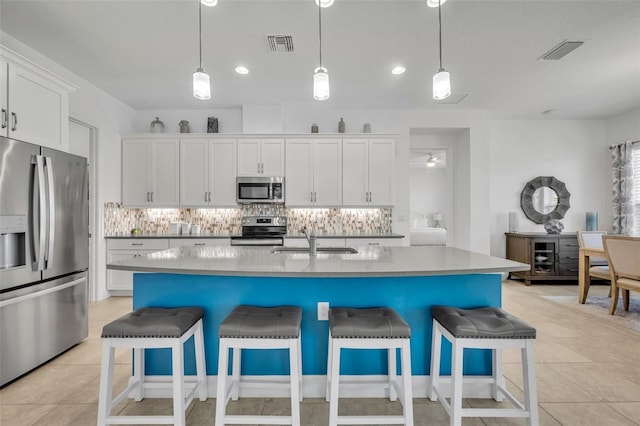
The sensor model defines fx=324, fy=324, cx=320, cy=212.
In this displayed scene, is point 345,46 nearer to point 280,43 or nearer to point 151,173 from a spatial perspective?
point 280,43

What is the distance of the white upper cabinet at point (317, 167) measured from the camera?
4863 mm

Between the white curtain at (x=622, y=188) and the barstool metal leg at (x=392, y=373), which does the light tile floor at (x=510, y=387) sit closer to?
the barstool metal leg at (x=392, y=373)

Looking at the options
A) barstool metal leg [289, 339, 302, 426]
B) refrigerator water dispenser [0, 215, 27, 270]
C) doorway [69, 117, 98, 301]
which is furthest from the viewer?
doorway [69, 117, 98, 301]

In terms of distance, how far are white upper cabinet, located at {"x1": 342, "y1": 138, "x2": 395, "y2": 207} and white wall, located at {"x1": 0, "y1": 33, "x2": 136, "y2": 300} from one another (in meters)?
3.36

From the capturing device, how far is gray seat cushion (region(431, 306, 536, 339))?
1.62 metres

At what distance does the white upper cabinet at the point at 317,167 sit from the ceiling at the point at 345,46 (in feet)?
2.21

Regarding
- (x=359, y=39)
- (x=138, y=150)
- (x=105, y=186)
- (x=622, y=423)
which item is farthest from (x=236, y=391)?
(x=138, y=150)

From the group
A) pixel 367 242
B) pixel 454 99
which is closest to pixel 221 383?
pixel 367 242

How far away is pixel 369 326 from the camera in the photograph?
1.63 m

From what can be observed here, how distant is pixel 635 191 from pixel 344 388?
6.23 meters

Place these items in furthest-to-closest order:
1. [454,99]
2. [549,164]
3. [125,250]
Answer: [549,164] → [454,99] → [125,250]

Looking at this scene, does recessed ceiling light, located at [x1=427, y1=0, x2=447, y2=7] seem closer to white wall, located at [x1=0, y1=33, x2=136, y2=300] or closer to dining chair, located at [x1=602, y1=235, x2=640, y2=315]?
dining chair, located at [x1=602, y1=235, x2=640, y2=315]

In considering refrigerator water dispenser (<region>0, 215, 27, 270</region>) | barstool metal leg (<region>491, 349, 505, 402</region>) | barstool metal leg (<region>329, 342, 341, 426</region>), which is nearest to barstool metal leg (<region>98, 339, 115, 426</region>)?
barstool metal leg (<region>329, 342, 341, 426</region>)

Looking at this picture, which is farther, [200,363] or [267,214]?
[267,214]
